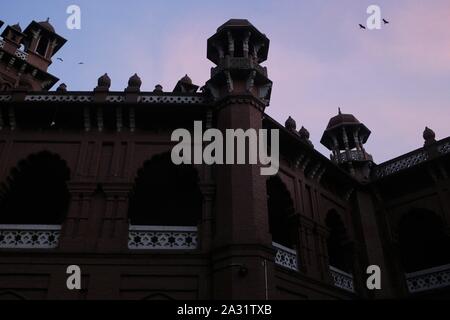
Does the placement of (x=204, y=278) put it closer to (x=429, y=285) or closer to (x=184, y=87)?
(x=429, y=285)

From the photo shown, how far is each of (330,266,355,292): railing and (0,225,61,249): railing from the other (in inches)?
306

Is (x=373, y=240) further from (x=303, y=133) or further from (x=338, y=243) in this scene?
(x=303, y=133)

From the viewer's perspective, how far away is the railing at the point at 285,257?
12.2 meters

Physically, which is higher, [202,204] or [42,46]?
[42,46]

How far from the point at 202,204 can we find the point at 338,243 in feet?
19.1

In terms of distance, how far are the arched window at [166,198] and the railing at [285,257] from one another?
3208mm

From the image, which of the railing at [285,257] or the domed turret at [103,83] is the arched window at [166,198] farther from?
the railing at [285,257]

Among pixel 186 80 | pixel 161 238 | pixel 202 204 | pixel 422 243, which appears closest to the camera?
pixel 161 238

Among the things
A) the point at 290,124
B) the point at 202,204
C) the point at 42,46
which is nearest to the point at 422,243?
the point at 290,124

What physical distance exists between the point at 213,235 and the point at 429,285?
25.1ft

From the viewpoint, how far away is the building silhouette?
10.8 metres

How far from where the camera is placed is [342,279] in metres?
14.0

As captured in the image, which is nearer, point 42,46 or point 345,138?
point 345,138
